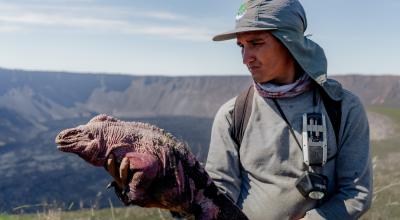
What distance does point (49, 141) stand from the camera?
2781 inches

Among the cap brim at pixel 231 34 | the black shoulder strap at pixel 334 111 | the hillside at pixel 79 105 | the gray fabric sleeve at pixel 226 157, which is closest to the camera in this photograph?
the cap brim at pixel 231 34

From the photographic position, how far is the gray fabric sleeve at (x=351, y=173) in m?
3.23

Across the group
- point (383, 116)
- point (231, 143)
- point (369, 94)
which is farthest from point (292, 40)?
point (369, 94)

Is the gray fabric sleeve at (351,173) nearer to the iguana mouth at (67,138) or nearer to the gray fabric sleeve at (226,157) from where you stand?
the gray fabric sleeve at (226,157)

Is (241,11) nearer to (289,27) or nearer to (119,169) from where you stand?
(289,27)

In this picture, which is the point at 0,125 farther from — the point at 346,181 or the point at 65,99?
the point at 346,181

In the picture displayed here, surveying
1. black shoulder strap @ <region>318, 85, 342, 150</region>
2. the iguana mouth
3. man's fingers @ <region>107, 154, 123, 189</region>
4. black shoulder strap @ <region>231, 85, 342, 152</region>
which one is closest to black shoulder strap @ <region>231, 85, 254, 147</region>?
black shoulder strap @ <region>231, 85, 342, 152</region>

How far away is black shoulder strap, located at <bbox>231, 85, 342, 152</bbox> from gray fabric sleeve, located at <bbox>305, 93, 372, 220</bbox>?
0.03 meters

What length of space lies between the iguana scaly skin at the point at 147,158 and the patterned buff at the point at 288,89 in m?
0.87

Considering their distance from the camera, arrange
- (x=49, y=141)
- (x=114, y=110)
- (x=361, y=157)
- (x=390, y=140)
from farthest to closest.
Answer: (x=114, y=110) → (x=49, y=141) → (x=390, y=140) → (x=361, y=157)

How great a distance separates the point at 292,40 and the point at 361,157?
2.35ft

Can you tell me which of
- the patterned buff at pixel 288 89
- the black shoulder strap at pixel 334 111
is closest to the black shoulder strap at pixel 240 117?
the patterned buff at pixel 288 89

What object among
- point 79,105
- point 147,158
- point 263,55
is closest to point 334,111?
point 263,55

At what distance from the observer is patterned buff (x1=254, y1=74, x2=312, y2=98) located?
3.37m
